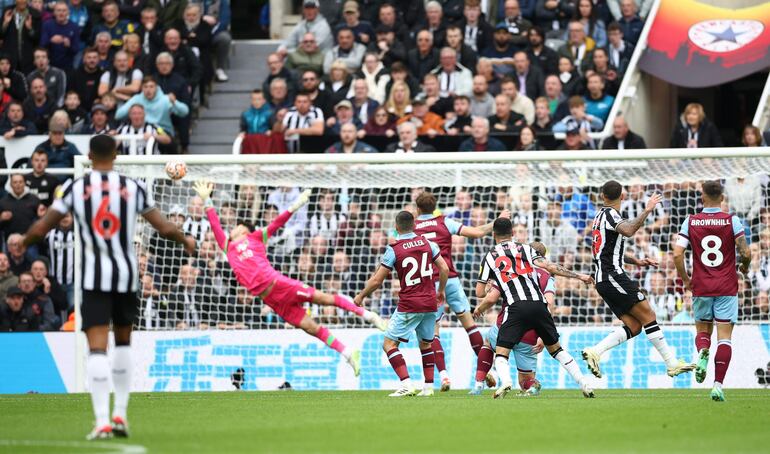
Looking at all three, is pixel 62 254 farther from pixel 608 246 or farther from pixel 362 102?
pixel 608 246

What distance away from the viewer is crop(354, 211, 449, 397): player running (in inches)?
563

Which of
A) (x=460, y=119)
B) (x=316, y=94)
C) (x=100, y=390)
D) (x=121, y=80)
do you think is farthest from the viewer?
(x=121, y=80)

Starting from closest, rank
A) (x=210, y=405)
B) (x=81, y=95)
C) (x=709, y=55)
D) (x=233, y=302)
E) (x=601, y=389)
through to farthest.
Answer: (x=210, y=405)
(x=601, y=389)
(x=233, y=302)
(x=709, y=55)
(x=81, y=95)

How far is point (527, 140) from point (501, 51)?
10.7ft

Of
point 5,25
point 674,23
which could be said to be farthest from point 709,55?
point 5,25

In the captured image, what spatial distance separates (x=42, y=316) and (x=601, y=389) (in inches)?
304

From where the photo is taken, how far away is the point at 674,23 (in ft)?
72.2

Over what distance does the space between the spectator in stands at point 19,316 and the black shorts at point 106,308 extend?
30.0 feet

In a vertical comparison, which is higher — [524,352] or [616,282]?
[616,282]

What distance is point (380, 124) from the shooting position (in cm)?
2056

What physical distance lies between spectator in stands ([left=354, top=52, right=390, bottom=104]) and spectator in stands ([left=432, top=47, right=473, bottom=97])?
86 centimetres

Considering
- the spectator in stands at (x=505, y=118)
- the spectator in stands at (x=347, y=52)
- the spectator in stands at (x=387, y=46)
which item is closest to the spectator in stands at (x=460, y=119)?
the spectator in stands at (x=505, y=118)

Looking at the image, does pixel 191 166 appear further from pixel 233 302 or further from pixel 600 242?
pixel 600 242

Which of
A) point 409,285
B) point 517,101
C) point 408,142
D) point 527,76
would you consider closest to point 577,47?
point 527,76
